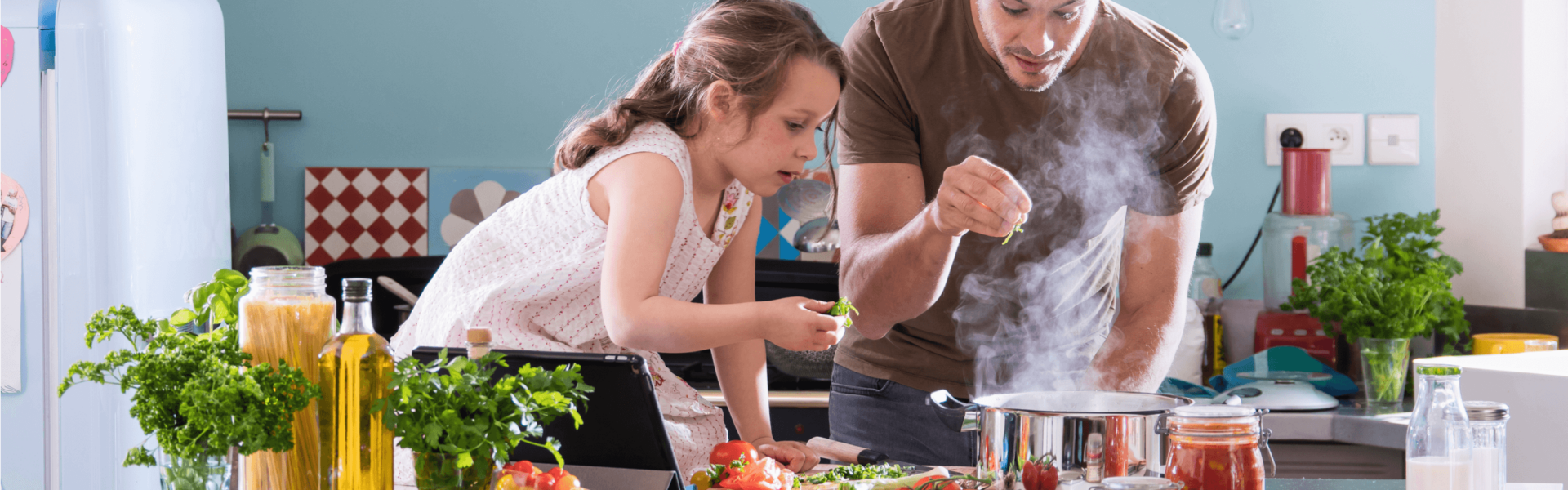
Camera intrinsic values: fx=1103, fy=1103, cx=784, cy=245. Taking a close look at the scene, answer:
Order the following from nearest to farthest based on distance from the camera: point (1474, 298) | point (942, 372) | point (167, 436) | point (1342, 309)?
1. point (167, 436)
2. point (942, 372)
3. point (1342, 309)
4. point (1474, 298)

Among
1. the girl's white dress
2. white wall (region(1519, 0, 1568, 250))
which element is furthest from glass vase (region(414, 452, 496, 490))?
white wall (region(1519, 0, 1568, 250))

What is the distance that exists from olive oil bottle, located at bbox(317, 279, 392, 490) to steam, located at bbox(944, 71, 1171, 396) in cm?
89

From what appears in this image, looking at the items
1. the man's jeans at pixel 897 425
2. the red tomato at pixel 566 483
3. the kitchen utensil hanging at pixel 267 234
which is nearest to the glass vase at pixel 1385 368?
the man's jeans at pixel 897 425

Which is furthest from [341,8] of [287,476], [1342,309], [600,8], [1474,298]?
[1474,298]

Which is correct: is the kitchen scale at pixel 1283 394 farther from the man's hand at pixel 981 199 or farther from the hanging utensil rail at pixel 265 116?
the hanging utensil rail at pixel 265 116

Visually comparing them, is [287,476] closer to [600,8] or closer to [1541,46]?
[600,8]

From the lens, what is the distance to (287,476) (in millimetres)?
789

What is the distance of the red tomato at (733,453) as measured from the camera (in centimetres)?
99

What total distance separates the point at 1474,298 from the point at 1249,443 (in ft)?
6.56

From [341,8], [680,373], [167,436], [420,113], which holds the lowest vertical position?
[680,373]

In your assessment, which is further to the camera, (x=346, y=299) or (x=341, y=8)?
(x=341, y=8)

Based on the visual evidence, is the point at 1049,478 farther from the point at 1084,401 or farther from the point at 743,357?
the point at 743,357

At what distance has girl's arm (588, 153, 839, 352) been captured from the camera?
1.12 m

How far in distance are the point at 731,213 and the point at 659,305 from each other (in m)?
0.32
